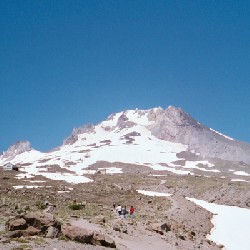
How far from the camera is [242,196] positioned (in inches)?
2899

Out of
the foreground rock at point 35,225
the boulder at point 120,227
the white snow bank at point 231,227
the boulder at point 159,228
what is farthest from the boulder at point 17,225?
the white snow bank at point 231,227

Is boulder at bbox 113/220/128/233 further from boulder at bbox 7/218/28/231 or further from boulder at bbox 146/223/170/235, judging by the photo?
boulder at bbox 7/218/28/231

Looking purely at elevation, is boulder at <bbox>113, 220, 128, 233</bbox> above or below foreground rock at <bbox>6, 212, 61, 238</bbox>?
below

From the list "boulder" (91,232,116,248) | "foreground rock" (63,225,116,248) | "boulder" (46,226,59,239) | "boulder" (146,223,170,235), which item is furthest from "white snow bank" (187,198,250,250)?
"boulder" (46,226,59,239)

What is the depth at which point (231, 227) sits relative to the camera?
50.3 meters

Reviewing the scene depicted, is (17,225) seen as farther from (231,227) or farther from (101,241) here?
(231,227)

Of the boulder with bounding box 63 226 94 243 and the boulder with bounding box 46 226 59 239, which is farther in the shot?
the boulder with bounding box 63 226 94 243

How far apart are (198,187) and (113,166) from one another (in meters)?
88.8

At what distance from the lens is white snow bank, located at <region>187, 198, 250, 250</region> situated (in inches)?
1609

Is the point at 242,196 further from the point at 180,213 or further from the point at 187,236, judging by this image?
the point at 187,236

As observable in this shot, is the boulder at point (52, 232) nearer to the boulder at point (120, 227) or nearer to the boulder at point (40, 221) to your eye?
the boulder at point (40, 221)

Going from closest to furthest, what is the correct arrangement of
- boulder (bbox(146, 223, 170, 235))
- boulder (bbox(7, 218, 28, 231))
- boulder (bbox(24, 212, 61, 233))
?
boulder (bbox(7, 218, 28, 231)) → boulder (bbox(24, 212, 61, 233)) → boulder (bbox(146, 223, 170, 235))

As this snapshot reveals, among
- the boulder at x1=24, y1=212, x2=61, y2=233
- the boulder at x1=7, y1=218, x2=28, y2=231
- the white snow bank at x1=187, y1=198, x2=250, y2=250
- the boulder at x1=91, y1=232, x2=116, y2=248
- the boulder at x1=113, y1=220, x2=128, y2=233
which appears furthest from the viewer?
the white snow bank at x1=187, y1=198, x2=250, y2=250

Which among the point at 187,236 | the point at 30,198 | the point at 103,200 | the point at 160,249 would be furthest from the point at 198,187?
the point at 160,249
